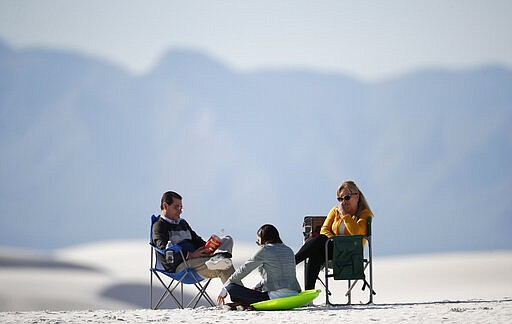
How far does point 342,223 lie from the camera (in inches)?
264

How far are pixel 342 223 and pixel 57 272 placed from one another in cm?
1689

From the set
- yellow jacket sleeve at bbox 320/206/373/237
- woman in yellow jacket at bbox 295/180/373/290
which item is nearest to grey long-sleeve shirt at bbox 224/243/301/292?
woman in yellow jacket at bbox 295/180/373/290

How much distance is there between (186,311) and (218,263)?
386 millimetres

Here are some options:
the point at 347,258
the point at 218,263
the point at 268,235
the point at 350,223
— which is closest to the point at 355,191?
the point at 350,223

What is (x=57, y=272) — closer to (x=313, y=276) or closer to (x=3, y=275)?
(x=3, y=275)

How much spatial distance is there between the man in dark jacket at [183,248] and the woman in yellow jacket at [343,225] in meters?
0.50

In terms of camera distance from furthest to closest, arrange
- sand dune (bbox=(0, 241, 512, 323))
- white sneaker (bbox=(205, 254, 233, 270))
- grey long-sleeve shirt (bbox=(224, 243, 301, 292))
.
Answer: white sneaker (bbox=(205, 254, 233, 270)) → grey long-sleeve shirt (bbox=(224, 243, 301, 292)) → sand dune (bbox=(0, 241, 512, 323))

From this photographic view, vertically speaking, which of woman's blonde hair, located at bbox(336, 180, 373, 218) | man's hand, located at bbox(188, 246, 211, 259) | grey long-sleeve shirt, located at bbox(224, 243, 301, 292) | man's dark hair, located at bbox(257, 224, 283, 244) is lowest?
grey long-sleeve shirt, located at bbox(224, 243, 301, 292)

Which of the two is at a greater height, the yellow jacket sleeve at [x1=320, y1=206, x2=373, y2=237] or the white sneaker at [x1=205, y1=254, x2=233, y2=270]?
the yellow jacket sleeve at [x1=320, y1=206, x2=373, y2=237]

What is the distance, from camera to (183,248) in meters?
6.71

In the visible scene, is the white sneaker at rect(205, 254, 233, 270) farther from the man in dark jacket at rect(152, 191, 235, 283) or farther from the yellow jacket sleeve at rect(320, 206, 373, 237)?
the yellow jacket sleeve at rect(320, 206, 373, 237)

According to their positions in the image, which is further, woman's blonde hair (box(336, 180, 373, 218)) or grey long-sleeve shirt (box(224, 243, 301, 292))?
woman's blonde hair (box(336, 180, 373, 218))

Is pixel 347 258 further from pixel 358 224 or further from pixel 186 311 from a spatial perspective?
pixel 186 311

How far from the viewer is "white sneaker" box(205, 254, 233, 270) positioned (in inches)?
254
